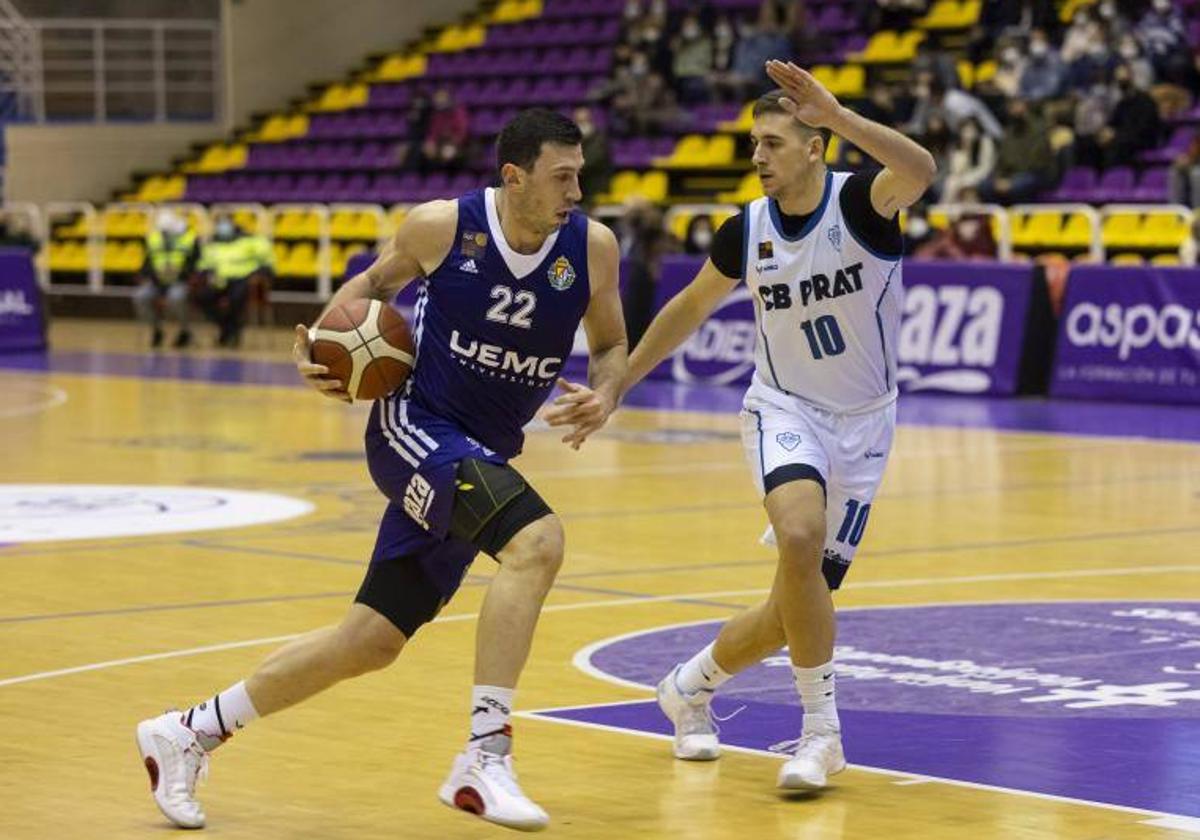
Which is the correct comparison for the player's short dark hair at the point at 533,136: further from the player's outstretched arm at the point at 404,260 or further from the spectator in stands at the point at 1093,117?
the spectator in stands at the point at 1093,117

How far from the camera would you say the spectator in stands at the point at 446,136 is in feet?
110

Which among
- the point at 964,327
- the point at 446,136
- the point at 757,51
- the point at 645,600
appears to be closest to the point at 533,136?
the point at 645,600

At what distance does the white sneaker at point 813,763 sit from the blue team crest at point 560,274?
1493mm

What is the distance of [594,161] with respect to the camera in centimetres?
2977

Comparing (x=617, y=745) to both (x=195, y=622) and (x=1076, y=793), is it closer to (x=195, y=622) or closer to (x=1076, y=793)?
(x=1076, y=793)

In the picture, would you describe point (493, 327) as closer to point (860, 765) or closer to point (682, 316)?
point (682, 316)

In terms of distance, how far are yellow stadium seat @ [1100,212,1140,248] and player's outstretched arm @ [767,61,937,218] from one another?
17.3 metres

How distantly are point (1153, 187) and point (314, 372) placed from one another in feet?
64.7

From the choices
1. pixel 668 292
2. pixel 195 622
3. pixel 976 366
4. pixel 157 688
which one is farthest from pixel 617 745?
pixel 668 292

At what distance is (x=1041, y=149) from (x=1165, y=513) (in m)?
12.2

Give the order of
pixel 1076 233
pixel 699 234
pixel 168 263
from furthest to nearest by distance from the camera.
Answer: pixel 168 263 < pixel 699 234 < pixel 1076 233

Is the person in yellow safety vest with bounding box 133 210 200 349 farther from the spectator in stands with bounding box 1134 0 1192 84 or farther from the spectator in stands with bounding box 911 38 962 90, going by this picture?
the spectator in stands with bounding box 1134 0 1192 84

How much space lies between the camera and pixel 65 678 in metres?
8.95

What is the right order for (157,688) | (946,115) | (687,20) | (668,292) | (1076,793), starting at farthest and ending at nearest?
1. (687,20)
2. (946,115)
3. (668,292)
4. (157,688)
5. (1076,793)
